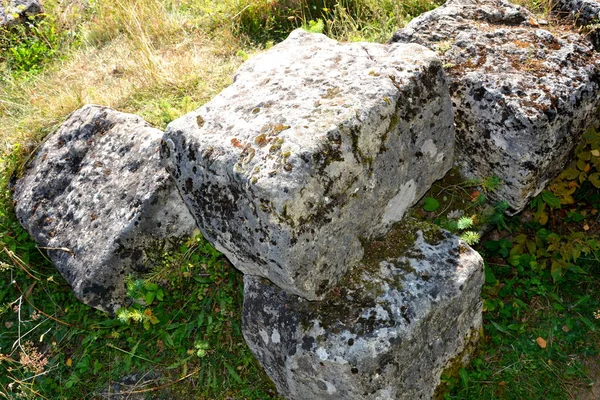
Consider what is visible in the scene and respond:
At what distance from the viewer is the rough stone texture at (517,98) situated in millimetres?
3305

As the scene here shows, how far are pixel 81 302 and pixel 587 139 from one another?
3.75 meters

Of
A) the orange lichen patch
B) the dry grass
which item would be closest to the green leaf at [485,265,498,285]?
the orange lichen patch

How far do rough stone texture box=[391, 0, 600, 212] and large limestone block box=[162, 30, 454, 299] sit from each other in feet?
0.83

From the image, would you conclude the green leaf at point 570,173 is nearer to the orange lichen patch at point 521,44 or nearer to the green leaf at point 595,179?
the green leaf at point 595,179

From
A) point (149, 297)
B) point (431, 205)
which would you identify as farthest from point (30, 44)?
point (431, 205)

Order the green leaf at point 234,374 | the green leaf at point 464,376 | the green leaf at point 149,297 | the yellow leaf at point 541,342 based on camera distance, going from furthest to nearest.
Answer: the green leaf at point 149,297, the green leaf at point 234,374, the yellow leaf at point 541,342, the green leaf at point 464,376

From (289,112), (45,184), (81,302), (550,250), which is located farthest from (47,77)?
(550,250)

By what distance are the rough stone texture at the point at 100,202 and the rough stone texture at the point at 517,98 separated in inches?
79.5

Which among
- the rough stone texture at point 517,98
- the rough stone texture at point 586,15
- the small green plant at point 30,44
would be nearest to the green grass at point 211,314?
the rough stone texture at point 517,98

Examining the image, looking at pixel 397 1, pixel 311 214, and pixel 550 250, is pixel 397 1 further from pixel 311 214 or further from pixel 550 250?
pixel 311 214

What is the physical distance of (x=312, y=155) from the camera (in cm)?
269

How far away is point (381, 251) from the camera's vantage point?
323cm

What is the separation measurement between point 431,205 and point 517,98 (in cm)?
86

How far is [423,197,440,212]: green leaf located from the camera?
3660 millimetres
